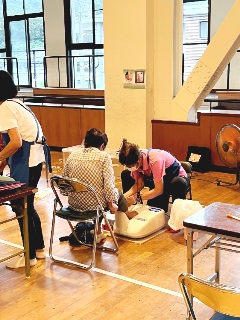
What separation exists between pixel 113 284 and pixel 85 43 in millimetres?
8659

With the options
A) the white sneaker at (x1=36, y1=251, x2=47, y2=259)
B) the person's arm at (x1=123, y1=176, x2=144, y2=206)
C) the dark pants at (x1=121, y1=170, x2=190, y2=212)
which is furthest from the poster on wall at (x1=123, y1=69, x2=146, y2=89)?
the white sneaker at (x1=36, y1=251, x2=47, y2=259)

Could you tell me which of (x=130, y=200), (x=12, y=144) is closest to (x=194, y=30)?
(x=130, y=200)

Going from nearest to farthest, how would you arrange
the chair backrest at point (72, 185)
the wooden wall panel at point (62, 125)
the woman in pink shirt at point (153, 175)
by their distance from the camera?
the chair backrest at point (72, 185)
the woman in pink shirt at point (153, 175)
the wooden wall panel at point (62, 125)

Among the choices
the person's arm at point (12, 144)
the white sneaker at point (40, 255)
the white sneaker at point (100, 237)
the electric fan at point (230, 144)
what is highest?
the person's arm at point (12, 144)

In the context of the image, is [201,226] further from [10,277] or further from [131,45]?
[131,45]

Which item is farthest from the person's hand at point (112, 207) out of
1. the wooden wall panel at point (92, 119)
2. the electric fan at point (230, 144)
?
the wooden wall panel at point (92, 119)

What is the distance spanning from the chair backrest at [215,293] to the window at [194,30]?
8.08 metres

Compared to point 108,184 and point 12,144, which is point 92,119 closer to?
point 108,184

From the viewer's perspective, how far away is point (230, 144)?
202 inches

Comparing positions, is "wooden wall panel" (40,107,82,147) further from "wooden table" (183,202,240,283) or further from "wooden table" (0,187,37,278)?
"wooden table" (183,202,240,283)

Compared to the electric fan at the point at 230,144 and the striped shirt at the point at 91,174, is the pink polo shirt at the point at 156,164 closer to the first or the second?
the striped shirt at the point at 91,174

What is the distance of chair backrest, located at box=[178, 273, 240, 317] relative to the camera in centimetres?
163

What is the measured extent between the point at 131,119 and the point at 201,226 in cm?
443

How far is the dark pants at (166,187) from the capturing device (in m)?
3.98
